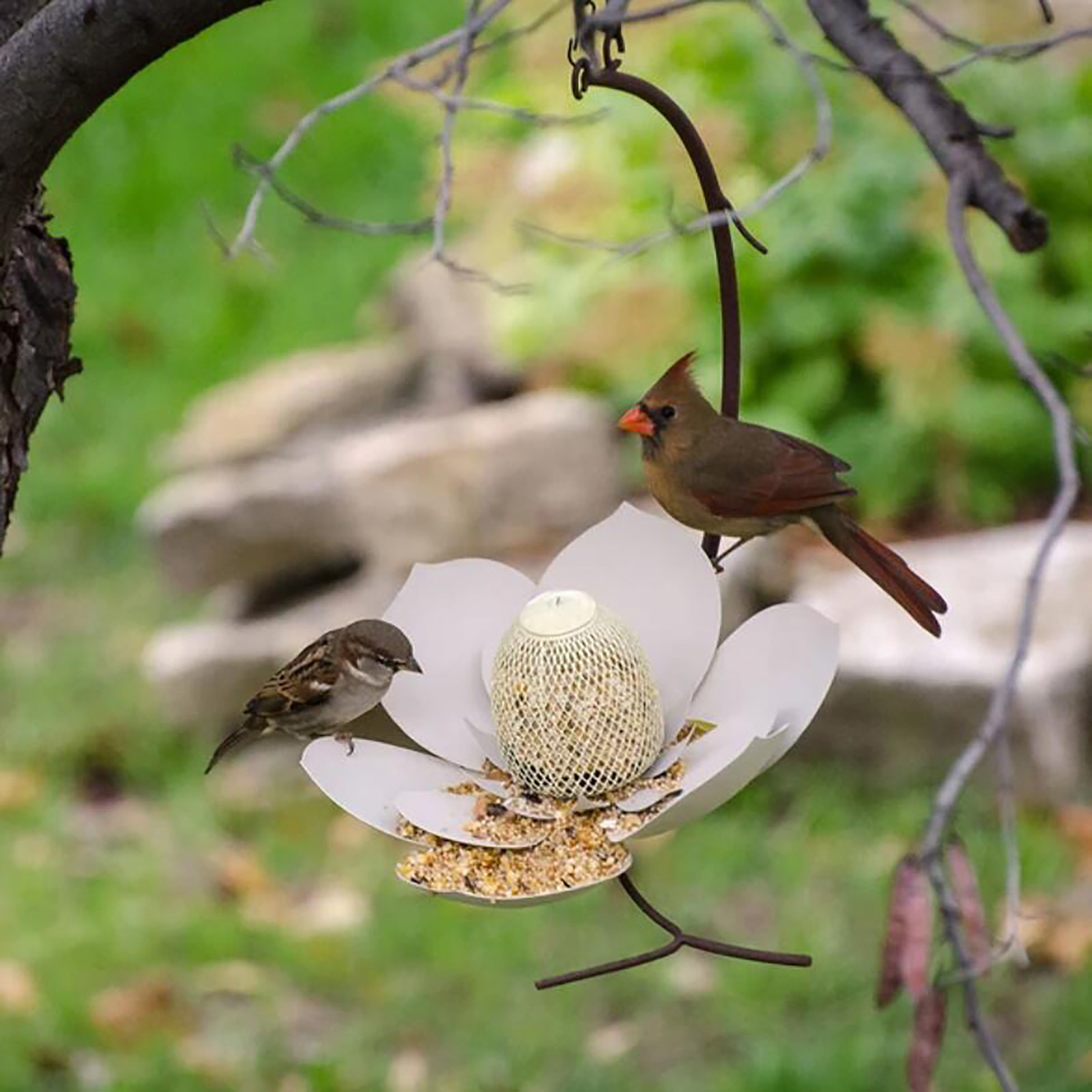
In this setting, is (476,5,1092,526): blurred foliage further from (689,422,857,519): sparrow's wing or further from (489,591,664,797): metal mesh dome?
(489,591,664,797): metal mesh dome

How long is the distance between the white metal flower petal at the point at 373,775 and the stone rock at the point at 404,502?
119 inches

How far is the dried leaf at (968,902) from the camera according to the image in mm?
1406

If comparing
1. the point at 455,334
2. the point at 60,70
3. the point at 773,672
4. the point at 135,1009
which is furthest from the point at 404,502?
the point at 60,70

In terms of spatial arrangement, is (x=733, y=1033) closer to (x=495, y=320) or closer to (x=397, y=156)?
(x=495, y=320)

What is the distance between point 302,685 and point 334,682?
7cm

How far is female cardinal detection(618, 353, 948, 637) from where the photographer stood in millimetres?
1978

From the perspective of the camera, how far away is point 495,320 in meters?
5.63

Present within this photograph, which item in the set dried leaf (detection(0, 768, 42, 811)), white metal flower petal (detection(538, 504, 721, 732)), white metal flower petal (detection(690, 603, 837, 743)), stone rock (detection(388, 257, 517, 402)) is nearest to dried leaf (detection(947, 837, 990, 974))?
white metal flower petal (detection(690, 603, 837, 743))

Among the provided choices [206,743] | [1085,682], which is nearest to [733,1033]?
[1085,682]

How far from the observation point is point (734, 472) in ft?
6.67

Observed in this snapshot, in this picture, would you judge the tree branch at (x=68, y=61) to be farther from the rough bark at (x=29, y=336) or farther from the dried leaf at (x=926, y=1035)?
the dried leaf at (x=926, y=1035)

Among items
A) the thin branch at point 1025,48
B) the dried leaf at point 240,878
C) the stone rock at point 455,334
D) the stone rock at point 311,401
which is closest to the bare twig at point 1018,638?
the thin branch at point 1025,48

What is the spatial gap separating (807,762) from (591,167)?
2.14m

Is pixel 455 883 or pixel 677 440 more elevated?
pixel 677 440
